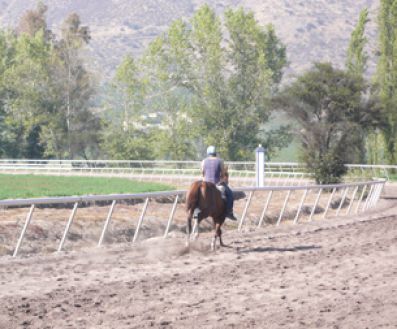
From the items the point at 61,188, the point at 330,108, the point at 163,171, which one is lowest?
the point at 163,171

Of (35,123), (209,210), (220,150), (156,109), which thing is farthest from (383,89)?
(209,210)

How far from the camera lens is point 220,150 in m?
60.5

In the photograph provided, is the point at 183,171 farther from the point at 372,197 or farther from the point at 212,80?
the point at 372,197

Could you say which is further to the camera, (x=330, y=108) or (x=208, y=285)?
(x=330, y=108)

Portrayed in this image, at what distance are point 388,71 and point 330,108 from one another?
441cm

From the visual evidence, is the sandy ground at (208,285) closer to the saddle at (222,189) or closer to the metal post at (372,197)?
the saddle at (222,189)

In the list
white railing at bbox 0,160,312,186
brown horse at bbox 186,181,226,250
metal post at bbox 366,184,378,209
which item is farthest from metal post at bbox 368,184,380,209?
brown horse at bbox 186,181,226,250

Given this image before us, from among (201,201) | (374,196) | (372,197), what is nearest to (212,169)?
(201,201)

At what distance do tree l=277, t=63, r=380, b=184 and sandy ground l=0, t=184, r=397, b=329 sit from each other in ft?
119

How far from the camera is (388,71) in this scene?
55.5m

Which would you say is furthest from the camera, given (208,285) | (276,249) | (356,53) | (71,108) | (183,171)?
(71,108)

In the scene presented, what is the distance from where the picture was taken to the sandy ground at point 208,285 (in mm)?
9211

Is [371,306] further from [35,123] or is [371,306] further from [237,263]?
[35,123]

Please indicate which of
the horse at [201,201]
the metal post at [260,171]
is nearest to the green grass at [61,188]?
the metal post at [260,171]
